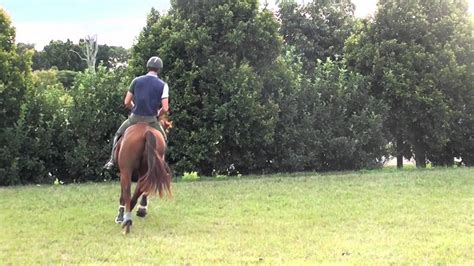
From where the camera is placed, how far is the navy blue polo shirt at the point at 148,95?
8688 millimetres

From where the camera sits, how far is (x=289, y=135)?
15297 millimetres

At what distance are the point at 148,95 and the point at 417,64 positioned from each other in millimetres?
9685

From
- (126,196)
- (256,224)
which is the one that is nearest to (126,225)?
(126,196)

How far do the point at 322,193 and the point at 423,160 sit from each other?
7.16 m

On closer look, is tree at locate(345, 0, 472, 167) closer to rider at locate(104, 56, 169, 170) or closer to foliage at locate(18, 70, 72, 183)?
foliage at locate(18, 70, 72, 183)

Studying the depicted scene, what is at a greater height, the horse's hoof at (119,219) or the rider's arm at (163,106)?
the rider's arm at (163,106)

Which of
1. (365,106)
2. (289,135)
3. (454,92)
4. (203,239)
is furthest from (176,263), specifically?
(454,92)

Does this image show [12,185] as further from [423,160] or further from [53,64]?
[53,64]

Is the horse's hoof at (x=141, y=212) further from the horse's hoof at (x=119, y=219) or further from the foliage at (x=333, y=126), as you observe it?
the foliage at (x=333, y=126)

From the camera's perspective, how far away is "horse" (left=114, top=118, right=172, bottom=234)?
827cm

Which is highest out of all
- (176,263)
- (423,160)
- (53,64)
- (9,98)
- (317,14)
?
(53,64)

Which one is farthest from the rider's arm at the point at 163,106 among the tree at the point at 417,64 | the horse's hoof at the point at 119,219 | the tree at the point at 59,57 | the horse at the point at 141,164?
the tree at the point at 59,57

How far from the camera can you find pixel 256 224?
8328 mm

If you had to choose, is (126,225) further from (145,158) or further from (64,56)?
(64,56)
